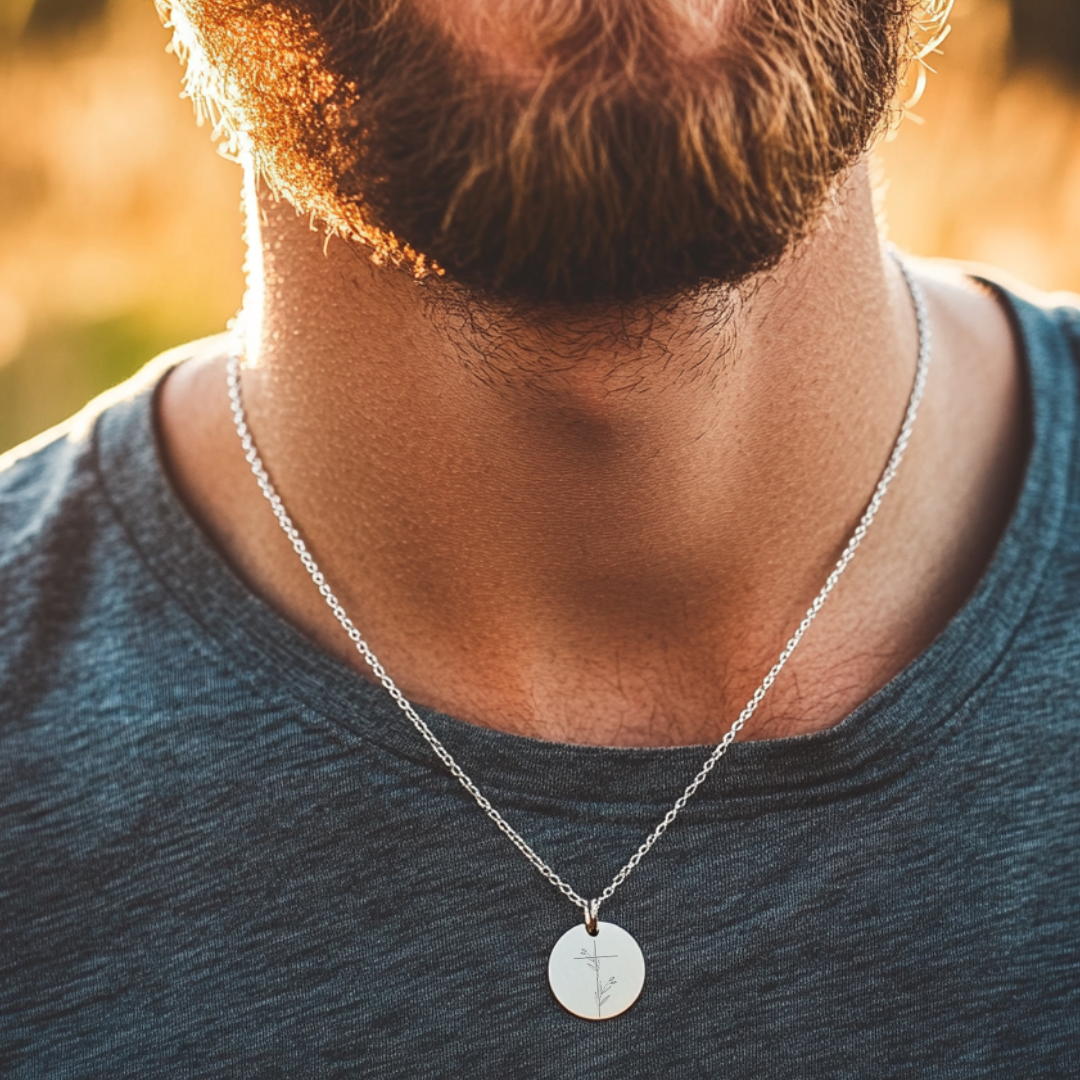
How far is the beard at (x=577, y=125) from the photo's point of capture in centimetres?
75

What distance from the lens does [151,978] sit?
1006mm

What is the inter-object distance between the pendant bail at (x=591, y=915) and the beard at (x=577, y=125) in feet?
1.86

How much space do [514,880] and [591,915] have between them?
8cm

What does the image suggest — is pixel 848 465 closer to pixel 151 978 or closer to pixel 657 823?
pixel 657 823

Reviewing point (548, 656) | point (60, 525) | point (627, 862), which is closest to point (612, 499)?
point (548, 656)

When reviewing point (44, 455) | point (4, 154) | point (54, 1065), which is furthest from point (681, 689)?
point (4, 154)

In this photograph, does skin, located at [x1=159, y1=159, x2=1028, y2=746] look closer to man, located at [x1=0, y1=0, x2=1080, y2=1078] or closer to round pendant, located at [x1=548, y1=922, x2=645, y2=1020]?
man, located at [x1=0, y1=0, x2=1080, y2=1078]

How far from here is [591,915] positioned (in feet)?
3.23

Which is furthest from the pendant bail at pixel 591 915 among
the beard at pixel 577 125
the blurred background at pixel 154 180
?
the blurred background at pixel 154 180

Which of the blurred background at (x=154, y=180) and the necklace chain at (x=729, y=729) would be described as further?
the blurred background at (x=154, y=180)

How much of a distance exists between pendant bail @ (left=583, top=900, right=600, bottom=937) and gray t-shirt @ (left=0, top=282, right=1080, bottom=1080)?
2 centimetres

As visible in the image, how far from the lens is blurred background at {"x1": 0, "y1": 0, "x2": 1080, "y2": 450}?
246 cm

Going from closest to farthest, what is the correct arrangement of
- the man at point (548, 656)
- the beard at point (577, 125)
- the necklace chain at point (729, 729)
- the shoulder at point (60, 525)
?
the beard at point (577, 125) < the man at point (548, 656) < the necklace chain at point (729, 729) < the shoulder at point (60, 525)

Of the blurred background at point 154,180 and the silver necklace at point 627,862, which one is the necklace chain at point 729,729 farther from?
the blurred background at point 154,180
